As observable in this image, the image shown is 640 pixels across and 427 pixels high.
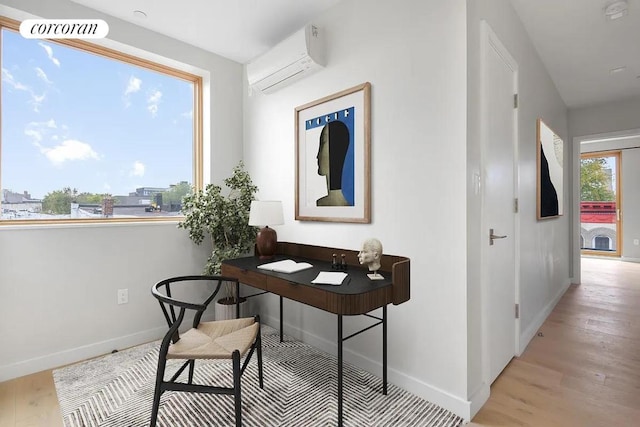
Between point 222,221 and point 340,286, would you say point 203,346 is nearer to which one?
point 340,286

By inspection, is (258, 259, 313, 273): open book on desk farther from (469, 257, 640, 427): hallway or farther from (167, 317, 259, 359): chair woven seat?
(469, 257, 640, 427): hallway

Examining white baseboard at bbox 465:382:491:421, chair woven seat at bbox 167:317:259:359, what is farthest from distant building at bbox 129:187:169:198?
white baseboard at bbox 465:382:491:421

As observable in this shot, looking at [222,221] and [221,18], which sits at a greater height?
[221,18]

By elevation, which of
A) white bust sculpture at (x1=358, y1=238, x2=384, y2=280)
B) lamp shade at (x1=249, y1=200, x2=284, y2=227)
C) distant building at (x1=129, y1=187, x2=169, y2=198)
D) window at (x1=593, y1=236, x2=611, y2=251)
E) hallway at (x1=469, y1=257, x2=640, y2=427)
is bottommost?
hallway at (x1=469, y1=257, x2=640, y2=427)

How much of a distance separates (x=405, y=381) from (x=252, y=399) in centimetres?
93

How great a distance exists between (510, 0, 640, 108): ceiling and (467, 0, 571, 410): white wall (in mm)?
97

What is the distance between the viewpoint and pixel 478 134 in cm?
183

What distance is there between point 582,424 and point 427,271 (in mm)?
1081

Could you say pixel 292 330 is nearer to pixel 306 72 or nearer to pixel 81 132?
pixel 306 72

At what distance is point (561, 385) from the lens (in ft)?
6.73

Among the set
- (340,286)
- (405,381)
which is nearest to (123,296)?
(340,286)

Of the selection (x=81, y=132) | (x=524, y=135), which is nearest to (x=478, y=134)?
(x=524, y=135)

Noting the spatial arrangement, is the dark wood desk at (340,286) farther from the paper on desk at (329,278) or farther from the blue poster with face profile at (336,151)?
the blue poster with face profile at (336,151)

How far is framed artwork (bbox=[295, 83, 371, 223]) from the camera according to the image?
2.21 metres
